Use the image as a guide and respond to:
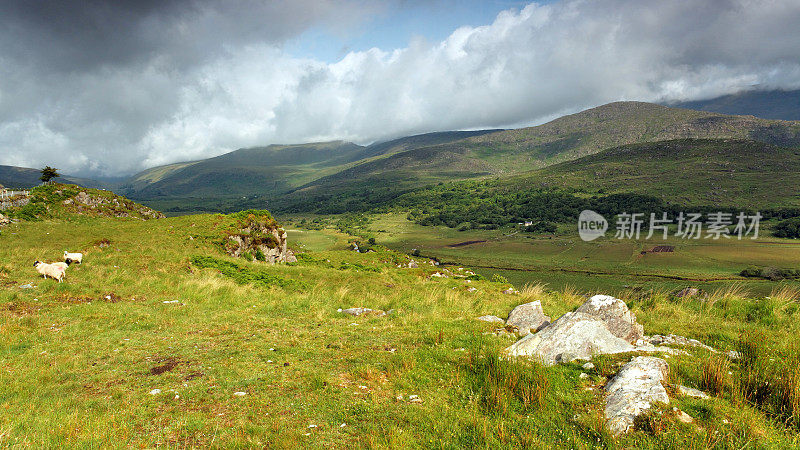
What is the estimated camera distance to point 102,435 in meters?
5.34

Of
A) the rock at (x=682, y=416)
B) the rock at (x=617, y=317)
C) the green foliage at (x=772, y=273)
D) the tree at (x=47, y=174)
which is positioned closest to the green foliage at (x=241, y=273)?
the rock at (x=617, y=317)

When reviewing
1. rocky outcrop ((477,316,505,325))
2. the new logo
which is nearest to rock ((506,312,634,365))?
rocky outcrop ((477,316,505,325))

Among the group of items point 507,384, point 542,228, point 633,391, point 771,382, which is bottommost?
point 542,228

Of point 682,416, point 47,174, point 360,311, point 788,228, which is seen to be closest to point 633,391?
point 682,416

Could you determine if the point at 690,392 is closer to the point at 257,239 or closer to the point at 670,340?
the point at 670,340

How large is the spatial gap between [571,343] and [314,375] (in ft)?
19.9

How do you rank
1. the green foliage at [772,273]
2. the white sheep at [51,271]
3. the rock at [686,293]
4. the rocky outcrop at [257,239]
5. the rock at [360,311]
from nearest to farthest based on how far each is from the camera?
the rock at [360,311], the white sheep at [51,271], the rock at [686,293], the rocky outcrop at [257,239], the green foliage at [772,273]

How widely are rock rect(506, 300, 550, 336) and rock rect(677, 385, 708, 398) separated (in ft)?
14.9

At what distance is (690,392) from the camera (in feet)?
18.7

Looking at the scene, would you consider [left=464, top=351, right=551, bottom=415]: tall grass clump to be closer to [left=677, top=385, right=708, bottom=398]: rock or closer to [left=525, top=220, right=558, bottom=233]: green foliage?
[left=677, top=385, right=708, bottom=398]: rock

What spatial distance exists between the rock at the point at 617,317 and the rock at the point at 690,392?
3487 mm

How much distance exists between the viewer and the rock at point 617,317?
929cm

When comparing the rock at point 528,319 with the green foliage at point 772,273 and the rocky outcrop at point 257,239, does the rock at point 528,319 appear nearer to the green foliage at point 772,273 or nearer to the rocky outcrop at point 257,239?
the rocky outcrop at point 257,239

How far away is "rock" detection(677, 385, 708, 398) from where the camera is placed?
5562 mm
